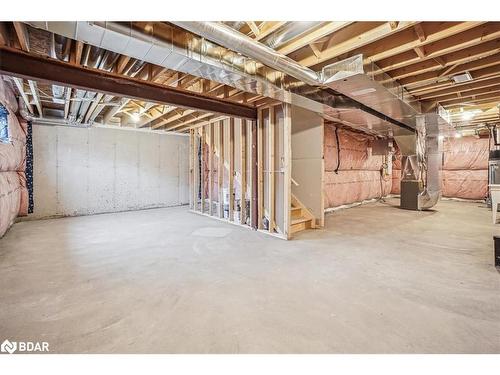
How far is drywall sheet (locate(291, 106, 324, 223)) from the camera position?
4.43 m

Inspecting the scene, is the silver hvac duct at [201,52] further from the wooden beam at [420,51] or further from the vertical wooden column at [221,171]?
the vertical wooden column at [221,171]

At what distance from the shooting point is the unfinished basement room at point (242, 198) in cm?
159

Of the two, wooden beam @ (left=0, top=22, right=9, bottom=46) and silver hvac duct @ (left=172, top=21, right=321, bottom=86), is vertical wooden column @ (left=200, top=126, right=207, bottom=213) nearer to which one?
silver hvac duct @ (left=172, top=21, right=321, bottom=86)

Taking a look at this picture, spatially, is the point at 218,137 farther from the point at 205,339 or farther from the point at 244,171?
the point at 205,339

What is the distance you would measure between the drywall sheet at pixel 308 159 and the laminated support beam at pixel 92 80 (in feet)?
5.69

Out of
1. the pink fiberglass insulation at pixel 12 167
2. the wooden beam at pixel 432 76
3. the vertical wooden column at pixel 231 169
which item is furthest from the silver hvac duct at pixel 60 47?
the wooden beam at pixel 432 76

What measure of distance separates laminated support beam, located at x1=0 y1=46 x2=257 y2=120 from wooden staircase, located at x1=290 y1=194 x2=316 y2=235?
7.36ft

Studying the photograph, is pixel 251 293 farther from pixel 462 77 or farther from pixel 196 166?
pixel 196 166

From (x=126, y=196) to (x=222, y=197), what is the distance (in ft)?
9.78

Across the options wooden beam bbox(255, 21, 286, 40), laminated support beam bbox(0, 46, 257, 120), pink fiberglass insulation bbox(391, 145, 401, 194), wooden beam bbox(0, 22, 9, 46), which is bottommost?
pink fiberglass insulation bbox(391, 145, 401, 194)

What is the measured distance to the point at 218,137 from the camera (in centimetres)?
523

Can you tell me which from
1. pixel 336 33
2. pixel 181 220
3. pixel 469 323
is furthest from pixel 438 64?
pixel 181 220

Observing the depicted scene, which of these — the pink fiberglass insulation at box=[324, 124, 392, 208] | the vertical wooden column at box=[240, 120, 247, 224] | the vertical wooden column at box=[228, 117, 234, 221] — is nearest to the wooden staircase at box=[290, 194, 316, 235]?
the vertical wooden column at box=[240, 120, 247, 224]

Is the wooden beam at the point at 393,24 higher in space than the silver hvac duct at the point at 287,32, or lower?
lower
